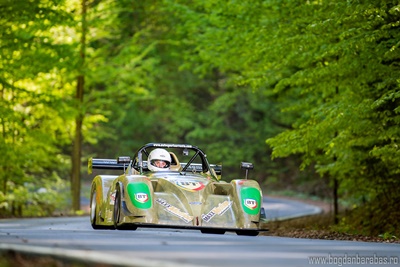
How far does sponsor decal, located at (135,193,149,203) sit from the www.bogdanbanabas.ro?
215 inches

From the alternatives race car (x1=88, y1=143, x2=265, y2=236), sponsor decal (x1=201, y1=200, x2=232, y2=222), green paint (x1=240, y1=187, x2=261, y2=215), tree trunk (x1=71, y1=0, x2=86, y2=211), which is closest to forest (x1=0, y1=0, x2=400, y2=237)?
tree trunk (x1=71, y1=0, x2=86, y2=211)

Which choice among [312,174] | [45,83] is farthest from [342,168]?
[312,174]

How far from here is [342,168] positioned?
81.0ft

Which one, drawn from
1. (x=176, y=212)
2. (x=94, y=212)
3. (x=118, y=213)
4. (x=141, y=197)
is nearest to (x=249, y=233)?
(x=176, y=212)

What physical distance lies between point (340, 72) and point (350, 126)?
1.25 meters

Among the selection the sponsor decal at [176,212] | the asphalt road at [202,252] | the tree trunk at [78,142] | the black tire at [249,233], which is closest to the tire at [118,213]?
the sponsor decal at [176,212]

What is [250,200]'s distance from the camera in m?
15.9

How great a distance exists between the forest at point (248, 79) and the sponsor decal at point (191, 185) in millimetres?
4409

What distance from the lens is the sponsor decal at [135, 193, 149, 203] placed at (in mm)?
15250

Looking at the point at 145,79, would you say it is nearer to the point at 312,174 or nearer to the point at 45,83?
the point at 45,83

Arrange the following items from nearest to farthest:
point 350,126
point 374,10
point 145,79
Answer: point 374,10 < point 350,126 < point 145,79

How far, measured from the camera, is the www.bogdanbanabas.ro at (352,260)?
963 centimetres

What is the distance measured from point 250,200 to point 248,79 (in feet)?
29.9

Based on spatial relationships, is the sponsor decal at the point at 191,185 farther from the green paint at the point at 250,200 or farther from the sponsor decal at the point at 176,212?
the green paint at the point at 250,200
